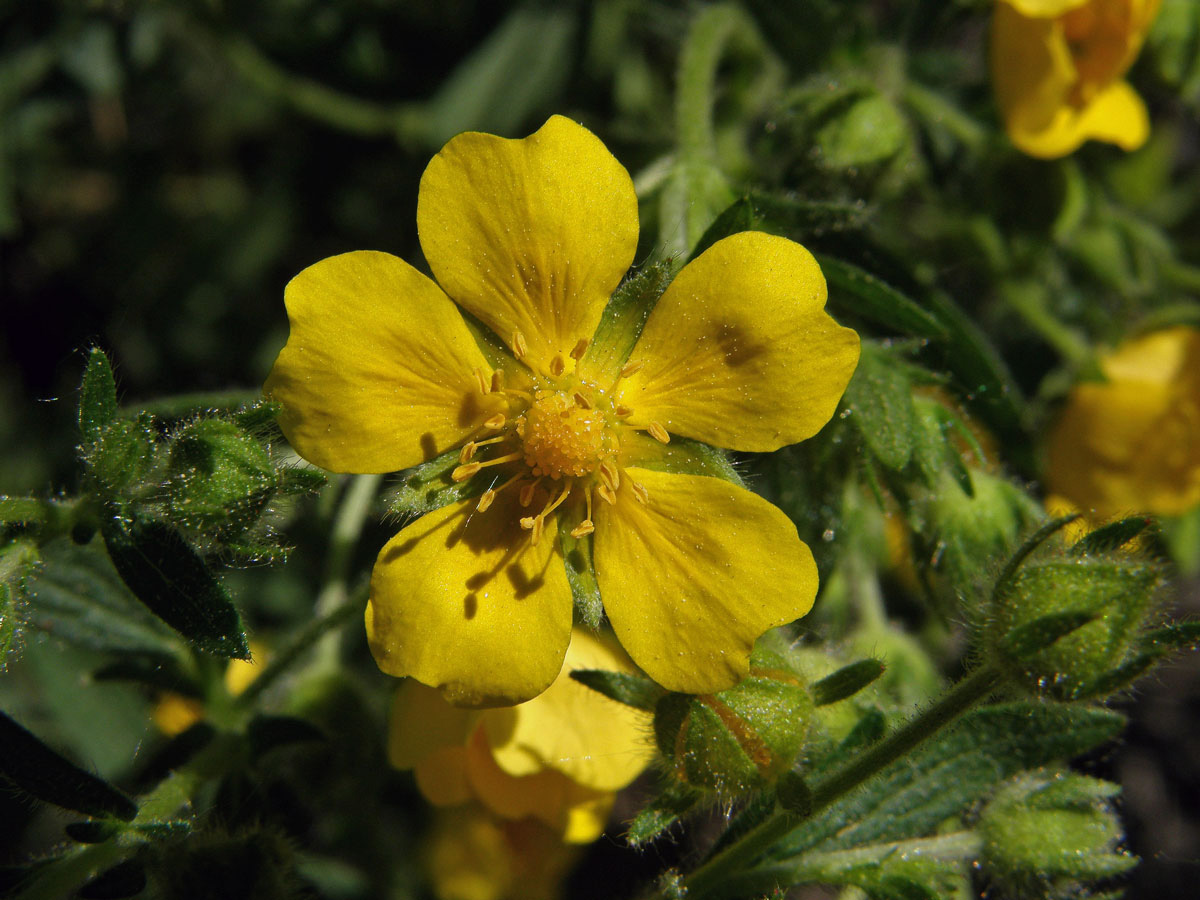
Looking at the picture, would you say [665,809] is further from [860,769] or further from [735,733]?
[860,769]

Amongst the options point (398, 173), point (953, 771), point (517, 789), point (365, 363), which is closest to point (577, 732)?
point (517, 789)

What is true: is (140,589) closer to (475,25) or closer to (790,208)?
(790,208)

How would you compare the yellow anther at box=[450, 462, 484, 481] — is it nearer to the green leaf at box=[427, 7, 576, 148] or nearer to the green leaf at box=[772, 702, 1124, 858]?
the green leaf at box=[772, 702, 1124, 858]

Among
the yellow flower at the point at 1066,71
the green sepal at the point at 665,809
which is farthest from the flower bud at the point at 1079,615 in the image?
the yellow flower at the point at 1066,71

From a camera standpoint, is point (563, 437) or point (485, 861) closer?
point (563, 437)

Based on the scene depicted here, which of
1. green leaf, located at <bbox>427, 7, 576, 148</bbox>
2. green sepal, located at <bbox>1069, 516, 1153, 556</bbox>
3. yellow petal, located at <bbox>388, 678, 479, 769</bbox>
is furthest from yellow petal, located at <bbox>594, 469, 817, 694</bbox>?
green leaf, located at <bbox>427, 7, 576, 148</bbox>
